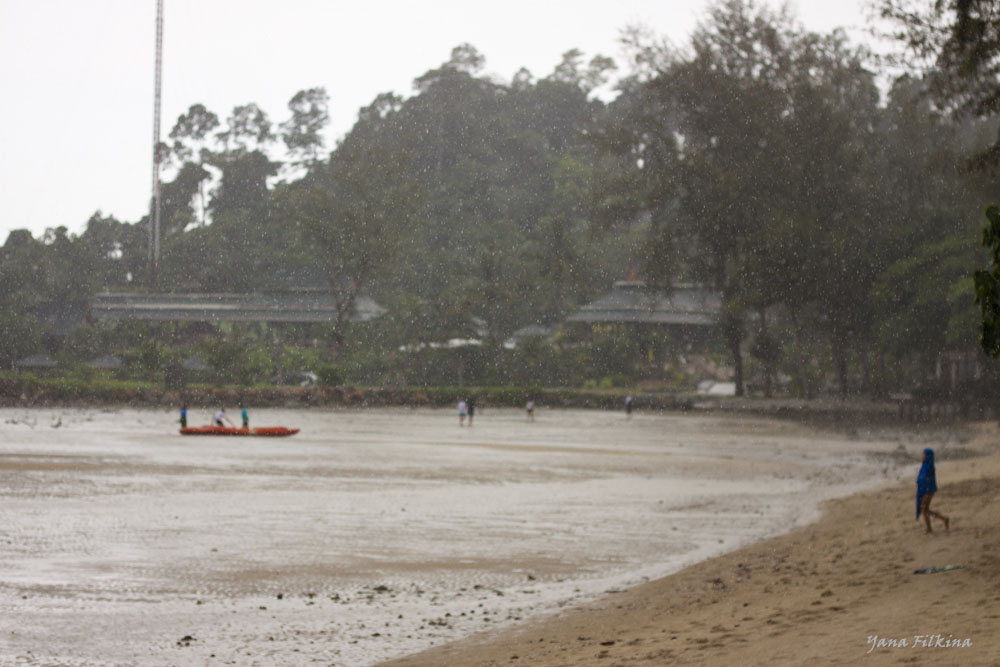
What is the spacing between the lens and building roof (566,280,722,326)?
6906cm

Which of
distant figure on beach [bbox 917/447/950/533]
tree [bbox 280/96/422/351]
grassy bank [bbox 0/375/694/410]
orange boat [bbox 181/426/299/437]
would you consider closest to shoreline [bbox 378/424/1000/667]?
distant figure on beach [bbox 917/447/950/533]

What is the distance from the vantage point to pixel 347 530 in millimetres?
18734

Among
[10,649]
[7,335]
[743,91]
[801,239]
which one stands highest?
[743,91]

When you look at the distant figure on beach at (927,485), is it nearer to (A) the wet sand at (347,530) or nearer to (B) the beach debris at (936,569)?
(B) the beach debris at (936,569)

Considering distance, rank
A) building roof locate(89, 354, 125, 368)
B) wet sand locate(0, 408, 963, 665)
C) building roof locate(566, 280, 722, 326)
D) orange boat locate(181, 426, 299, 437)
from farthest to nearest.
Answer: building roof locate(566, 280, 722, 326) < building roof locate(89, 354, 125, 368) < orange boat locate(181, 426, 299, 437) < wet sand locate(0, 408, 963, 665)

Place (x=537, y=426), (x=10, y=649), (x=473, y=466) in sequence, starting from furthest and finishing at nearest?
(x=537, y=426) < (x=473, y=466) < (x=10, y=649)

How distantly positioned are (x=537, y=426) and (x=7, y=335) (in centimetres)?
3953

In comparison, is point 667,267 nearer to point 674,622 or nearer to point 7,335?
point 7,335

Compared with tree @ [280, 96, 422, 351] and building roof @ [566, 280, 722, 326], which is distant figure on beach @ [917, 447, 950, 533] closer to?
building roof @ [566, 280, 722, 326]

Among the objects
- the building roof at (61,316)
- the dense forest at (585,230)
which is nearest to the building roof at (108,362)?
the dense forest at (585,230)

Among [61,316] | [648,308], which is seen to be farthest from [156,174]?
[648,308]

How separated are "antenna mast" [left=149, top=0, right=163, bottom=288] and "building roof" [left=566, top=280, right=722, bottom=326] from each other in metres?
31.3

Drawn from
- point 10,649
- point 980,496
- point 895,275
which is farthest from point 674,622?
point 895,275

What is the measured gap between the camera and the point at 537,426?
47.6 m
